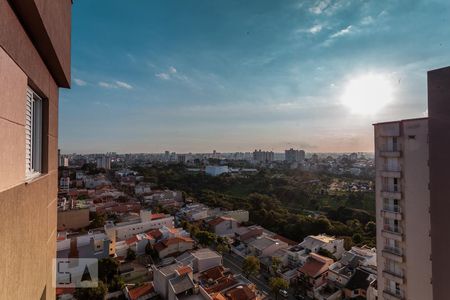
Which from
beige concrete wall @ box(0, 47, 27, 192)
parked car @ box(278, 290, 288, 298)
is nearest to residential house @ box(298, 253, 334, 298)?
parked car @ box(278, 290, 288, 298)

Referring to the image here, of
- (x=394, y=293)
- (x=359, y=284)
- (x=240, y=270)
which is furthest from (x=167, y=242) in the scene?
(x=394, y=293)

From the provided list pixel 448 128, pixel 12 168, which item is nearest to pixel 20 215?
pixel 12 168

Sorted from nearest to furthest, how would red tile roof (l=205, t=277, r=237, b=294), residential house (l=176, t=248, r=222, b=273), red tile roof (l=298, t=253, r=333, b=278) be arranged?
red tile roof (l=205, t=277, r=237, b=294) < red tile roof (l=298, t=253, r=333, b=278) < residential house (l=176, t=248, r=222, b=273)

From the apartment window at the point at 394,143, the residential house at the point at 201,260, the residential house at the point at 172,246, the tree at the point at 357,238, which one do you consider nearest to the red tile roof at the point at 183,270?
the residential house at the point at 201,260

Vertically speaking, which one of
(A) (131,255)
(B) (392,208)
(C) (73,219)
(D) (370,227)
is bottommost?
(A) (131,255)

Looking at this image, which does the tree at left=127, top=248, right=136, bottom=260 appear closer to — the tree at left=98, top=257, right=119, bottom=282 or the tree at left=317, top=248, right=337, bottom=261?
the tree at left=98, top=257, right=119, bottom=282

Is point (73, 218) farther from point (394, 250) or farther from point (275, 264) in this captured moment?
point (394, 250)

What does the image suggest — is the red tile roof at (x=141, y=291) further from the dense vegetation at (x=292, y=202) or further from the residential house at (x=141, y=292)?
the dense vegetation at (x=292, y=202)
